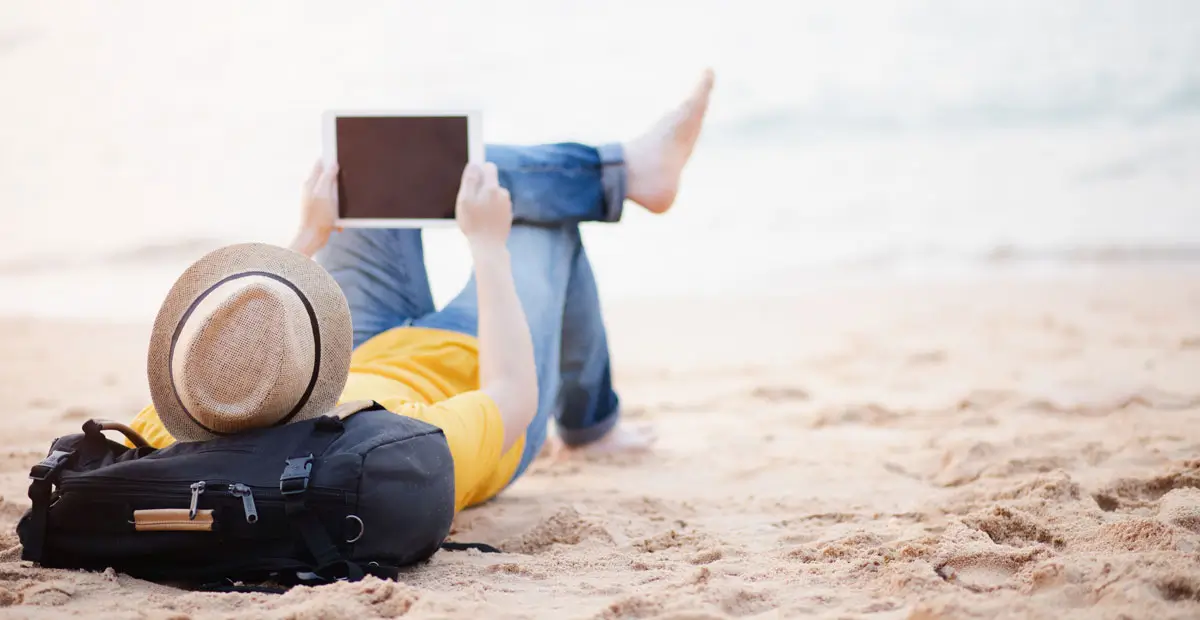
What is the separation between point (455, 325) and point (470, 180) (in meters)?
0.34

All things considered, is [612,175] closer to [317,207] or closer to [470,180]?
[470,180]

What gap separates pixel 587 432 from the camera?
3.05m

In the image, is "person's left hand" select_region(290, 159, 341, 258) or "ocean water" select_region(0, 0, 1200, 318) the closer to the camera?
"person's left hand" select_region(290, 159, 341, 258)

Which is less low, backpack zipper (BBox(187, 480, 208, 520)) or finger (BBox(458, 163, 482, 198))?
finger (BBox(458, 163, 482, 198))

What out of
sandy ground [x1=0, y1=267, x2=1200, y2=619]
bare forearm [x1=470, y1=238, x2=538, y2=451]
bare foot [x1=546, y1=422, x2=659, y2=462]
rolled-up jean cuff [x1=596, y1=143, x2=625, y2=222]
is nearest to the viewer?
sandy ground [x1=0, y1=267, x2=1200, y2=619]

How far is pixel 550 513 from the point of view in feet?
7.63

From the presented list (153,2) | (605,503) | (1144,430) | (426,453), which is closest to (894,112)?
(153,2)

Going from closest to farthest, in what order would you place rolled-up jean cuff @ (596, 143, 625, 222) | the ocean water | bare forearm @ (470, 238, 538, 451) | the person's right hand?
bare forearm @ (470, 238, 538, 451), the person's right hand, rolled-up jean cuff @ (596, 143, 625, 222), the ocean water

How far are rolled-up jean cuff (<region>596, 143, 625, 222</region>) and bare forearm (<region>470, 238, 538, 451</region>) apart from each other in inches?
23.3

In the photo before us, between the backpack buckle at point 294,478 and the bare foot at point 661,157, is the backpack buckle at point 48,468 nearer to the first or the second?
the backpack buckle at point 294,478

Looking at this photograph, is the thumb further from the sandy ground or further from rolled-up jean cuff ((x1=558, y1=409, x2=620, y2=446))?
rolled-up jean cuff ((x1=558, y1=409, x2=620, y2=446))

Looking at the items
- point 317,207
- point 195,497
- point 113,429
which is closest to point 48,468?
point 113,429

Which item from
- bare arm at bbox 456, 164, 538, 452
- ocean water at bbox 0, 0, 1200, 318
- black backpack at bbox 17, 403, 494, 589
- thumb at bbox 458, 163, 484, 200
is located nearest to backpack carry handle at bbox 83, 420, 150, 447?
black backpack at bbox 17, 403, 494, 589

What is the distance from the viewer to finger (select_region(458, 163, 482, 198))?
2.34 m
